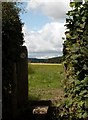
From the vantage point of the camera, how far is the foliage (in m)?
4.66

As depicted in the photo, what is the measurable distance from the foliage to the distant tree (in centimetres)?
316

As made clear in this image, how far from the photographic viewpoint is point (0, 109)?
8.00 meters

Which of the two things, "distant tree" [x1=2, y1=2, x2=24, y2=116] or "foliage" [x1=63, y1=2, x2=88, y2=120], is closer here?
"foliage" [x1=63, y1=2, x2=88, y2=120]

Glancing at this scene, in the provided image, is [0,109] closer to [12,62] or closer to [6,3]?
[12,62]

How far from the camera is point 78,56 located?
4.65 metres

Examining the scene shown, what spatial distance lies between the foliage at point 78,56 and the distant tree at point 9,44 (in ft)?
10.4

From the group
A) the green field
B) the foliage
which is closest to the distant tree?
the green field

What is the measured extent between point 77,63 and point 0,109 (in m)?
3.67

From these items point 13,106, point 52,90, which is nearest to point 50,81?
point 52,90

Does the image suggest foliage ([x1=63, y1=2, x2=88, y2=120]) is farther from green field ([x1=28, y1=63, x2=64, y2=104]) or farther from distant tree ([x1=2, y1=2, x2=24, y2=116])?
green field ([x1=28, y1=63, x2=64, y2=104])

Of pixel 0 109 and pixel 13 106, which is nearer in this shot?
pixel 0 109

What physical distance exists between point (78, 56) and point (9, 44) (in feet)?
12.9

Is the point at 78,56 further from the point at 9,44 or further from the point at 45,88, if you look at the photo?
the point at 45,88

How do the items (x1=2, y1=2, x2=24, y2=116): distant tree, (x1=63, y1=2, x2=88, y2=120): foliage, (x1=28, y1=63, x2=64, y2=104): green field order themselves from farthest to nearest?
1. (x1=28, y1=63, x2=64, y2=104): green field
2. (x1=2, y1=2, x2=24, y2=116): distant tree
3. (x1=63, y1=2, x2=88, y2=120): foliage
